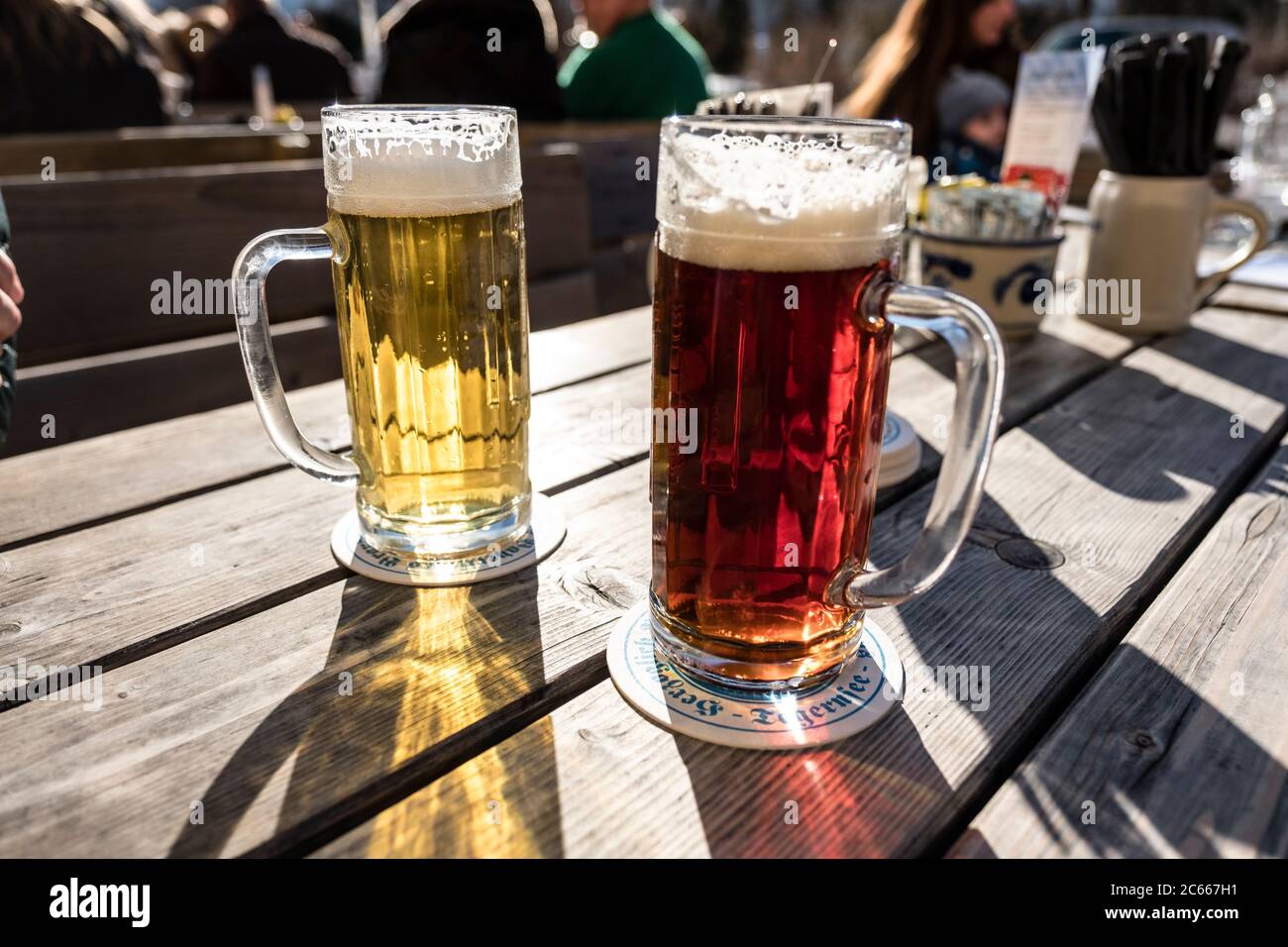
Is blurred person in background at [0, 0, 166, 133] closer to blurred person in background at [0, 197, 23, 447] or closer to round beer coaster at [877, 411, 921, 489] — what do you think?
blurred person in background at [0, 197, 23, 447]

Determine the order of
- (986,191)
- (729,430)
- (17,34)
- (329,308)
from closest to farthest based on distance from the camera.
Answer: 1. (729,430)
2. (986,191)
3. (329,308)
4. (17,34)

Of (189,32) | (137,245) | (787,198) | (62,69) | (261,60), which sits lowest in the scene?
(137,245)

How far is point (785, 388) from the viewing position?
2.15 feet

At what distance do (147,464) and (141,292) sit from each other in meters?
0.81

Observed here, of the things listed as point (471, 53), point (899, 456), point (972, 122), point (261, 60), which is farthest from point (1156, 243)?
point (261, 60)

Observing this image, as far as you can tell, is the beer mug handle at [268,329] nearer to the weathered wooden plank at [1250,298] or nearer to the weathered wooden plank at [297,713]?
the weathered wooden plank at [297,713]

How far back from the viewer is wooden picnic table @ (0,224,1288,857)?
59cm

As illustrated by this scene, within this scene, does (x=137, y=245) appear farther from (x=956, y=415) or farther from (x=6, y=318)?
(x=956, y=415)

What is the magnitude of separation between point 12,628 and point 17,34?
322 cm

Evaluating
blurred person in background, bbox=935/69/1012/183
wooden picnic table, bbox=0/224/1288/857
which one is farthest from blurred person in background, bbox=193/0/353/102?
wooden picnic table, bbox=0/224/1288/857

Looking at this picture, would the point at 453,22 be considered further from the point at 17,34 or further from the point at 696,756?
the point at 696,756

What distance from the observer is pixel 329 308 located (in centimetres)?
214
